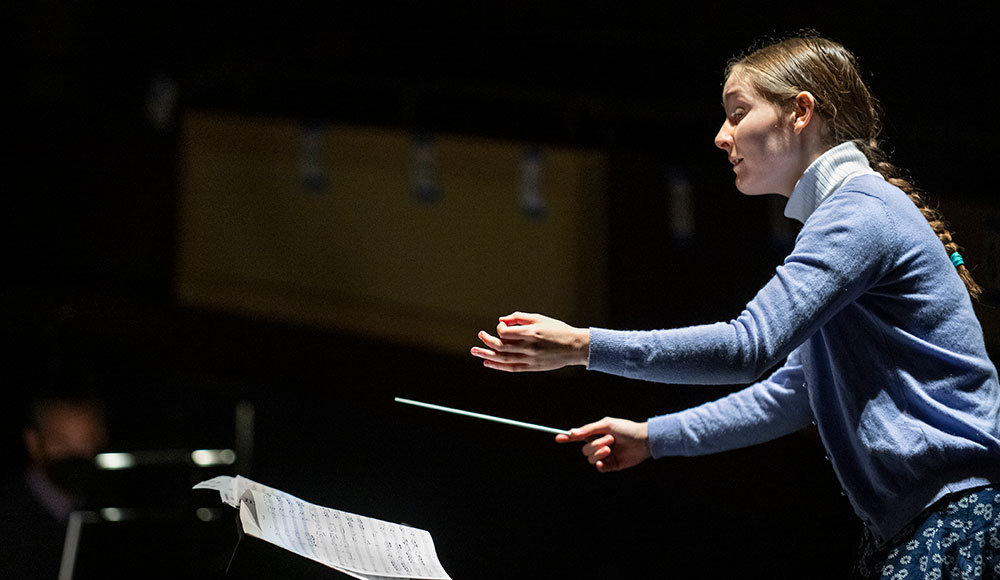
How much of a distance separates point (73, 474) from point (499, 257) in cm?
113

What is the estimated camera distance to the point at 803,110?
4.04ft

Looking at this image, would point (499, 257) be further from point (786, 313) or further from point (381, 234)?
point (786, 313)

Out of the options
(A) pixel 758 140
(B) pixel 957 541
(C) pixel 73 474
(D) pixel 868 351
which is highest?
(A) pixel 758 140

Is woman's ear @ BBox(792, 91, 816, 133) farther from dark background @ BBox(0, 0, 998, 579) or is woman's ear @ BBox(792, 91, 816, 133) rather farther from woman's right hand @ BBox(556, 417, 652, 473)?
dark background @ BBox(0, 0, 998, 579)

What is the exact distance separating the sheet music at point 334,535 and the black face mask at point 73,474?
0.87 metres

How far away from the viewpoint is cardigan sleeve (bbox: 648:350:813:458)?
4.42ft

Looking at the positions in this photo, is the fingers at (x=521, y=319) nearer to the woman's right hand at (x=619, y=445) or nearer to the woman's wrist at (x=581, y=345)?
the woman's wrist at (x=581, y=345)

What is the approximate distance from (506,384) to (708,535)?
89 centimetres

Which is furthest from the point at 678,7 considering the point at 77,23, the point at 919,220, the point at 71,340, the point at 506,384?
the point at 77,23

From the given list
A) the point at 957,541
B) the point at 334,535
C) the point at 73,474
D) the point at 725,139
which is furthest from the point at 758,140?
the point at 73,474

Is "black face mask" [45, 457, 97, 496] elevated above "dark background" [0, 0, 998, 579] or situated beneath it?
situated beneath

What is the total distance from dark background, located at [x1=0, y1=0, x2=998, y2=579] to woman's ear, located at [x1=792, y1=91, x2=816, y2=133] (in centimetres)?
67

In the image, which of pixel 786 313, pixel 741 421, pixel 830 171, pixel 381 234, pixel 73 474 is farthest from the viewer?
pixel 381 234

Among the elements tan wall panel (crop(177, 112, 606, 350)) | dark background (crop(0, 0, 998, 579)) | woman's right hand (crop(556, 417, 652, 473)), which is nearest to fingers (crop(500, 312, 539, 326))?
woman's right hand (crop(556, 417, 652, 473))
